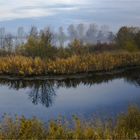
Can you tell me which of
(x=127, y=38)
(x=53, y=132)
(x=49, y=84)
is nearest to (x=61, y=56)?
(x=49, y=84)

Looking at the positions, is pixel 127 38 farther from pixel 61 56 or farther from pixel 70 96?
pixel 70 96

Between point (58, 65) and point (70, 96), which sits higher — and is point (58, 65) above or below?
above

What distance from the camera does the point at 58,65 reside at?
19.7 m

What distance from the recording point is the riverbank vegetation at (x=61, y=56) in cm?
1947

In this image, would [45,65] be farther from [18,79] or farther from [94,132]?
[94,132]

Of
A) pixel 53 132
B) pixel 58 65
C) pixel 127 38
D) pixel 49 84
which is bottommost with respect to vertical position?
pixel 49 84

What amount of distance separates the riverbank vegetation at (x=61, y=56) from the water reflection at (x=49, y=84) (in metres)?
1.13

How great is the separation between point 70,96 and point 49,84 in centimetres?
254

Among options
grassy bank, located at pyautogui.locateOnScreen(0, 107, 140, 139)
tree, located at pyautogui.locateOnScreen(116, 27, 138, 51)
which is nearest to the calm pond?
grassy bank, located at pyautogui.locateOnScreen(0, 107, 140, 139)

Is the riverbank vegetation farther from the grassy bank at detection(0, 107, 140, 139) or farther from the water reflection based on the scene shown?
the grassy bank at detection(0, 107, 140, 139)

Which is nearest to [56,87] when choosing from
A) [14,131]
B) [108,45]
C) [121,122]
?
[121,122]

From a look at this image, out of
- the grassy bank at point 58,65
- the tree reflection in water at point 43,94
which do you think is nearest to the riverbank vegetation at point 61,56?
the grassy bank at point 58,65

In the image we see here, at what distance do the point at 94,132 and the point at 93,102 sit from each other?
729 centimetres

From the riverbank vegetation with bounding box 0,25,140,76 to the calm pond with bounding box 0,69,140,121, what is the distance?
121cm
